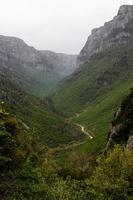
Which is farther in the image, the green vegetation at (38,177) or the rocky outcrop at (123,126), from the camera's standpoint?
the rocky outcrop at (123,126)

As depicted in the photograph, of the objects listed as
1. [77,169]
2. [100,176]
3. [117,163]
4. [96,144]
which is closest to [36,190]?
[100,176]

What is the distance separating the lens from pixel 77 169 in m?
101

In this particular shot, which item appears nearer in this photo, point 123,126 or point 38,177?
point 38,177

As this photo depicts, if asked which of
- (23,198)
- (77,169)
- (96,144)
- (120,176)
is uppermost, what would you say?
(23,198)

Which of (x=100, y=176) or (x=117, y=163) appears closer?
(x=100, y=176)

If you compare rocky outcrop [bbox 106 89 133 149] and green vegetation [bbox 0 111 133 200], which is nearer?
green vegetation [bbox 0 111 133 200]

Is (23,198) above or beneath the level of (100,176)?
above

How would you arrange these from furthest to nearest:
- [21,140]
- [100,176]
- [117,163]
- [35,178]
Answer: [117,163], [100,176], [21,140], [35,178]

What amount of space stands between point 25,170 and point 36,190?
2.78 metres

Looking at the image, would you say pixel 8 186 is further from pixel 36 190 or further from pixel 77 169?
pixel 77 169

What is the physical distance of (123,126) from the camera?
411 ft

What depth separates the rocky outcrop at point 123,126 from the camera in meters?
121

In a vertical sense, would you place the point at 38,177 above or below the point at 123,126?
above

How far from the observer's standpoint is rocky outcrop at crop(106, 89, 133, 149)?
397 feet
